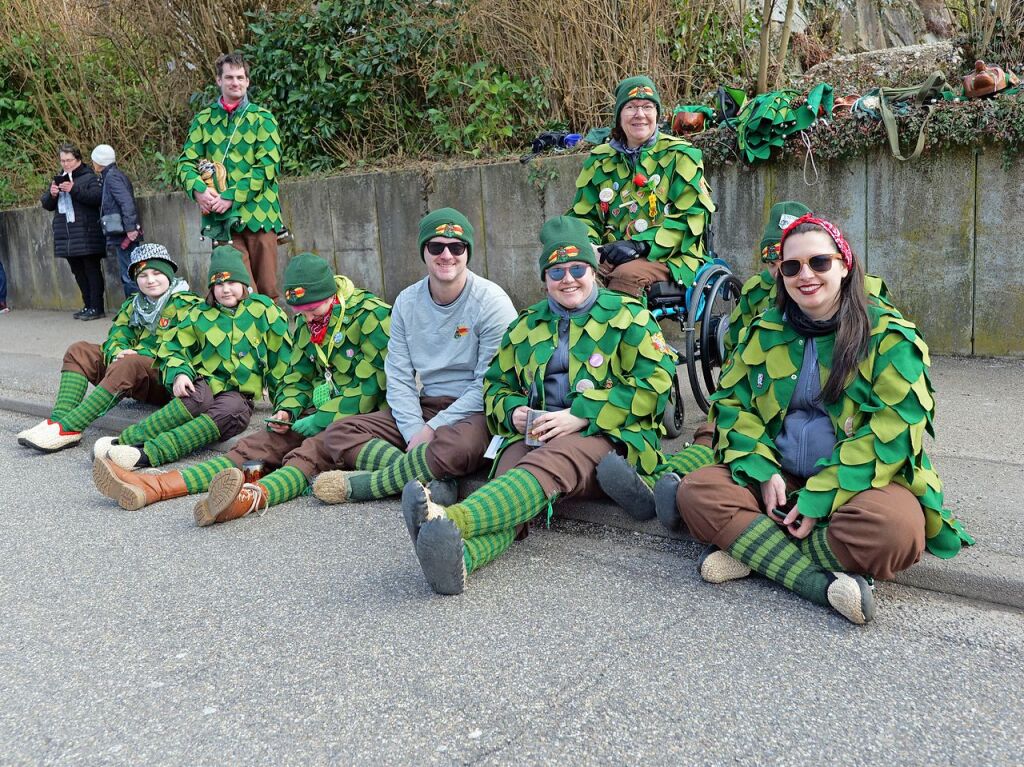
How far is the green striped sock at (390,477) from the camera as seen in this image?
4934 mm

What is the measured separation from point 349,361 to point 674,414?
5.61 ft

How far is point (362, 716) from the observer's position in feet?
9.78

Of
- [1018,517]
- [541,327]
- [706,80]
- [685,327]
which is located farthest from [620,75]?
[1018,517]

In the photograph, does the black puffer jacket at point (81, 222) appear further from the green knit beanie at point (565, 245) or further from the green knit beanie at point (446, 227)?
the green knit beanie at point (565, 245)

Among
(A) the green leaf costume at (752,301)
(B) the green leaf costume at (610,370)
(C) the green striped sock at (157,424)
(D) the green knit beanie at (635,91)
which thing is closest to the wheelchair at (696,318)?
(A) the green leaf costume at (752,301)

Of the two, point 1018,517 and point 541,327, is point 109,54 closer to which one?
point 541,327

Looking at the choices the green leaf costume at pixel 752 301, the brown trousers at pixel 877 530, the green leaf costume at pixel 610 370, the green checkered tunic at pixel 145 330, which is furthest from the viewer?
the green checkered tunic at pixel 145 330

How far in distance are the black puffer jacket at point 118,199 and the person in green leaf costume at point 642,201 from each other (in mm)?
6951

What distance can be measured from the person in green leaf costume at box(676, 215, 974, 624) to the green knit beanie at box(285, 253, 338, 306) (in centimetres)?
232

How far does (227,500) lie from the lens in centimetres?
475

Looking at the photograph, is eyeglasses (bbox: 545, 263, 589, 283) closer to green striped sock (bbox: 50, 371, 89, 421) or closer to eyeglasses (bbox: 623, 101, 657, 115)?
eyeglasses (bbox: 623, 101, 657, 115)

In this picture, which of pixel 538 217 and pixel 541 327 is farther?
pixel 538 217

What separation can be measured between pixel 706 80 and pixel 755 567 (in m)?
6.55

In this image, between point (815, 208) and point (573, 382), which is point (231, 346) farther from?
point (815, 208)
